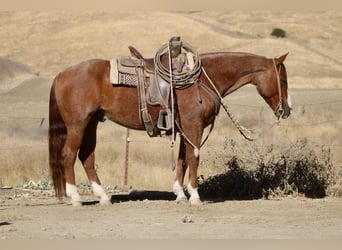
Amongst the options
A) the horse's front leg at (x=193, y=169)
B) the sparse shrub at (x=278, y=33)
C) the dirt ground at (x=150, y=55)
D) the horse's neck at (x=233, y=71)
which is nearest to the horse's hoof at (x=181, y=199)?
the dirt ground at (x=150, y=55)

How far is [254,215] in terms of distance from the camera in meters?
9.57

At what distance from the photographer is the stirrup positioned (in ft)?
34.6

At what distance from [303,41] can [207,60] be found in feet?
182

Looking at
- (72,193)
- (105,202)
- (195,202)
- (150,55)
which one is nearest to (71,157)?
(72,193)

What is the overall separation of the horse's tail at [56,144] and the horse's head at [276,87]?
9.08 ft

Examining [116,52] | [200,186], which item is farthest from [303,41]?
[200,186]

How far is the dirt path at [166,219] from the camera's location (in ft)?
26.0

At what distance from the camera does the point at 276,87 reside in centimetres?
1096

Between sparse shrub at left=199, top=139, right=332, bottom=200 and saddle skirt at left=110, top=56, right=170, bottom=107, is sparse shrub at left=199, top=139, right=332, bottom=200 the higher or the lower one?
the lower one

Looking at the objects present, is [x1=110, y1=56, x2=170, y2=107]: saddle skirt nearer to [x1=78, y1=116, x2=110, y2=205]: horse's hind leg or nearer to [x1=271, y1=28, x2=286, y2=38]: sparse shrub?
[x1=78, y1=116, x2=110, y2=205]: horse's hind leg

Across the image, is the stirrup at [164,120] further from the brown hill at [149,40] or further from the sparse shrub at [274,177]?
the brown hill at [149,40]

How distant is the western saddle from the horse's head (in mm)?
989

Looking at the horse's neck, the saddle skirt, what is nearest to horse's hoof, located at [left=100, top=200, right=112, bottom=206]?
the saddle skirt

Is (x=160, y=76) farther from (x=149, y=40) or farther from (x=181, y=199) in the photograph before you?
(x=149, y=40)
